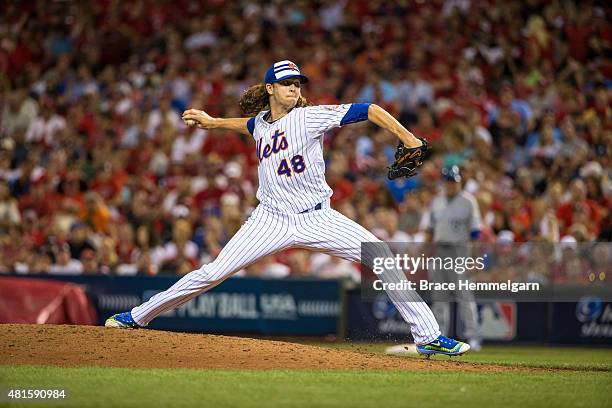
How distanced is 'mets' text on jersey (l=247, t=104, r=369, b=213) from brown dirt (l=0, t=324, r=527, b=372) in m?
1.12

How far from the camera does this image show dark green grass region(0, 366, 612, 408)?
19.6ft

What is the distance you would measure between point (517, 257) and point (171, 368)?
5.81 meters

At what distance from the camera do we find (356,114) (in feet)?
24.1

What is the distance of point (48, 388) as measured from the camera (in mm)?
6367

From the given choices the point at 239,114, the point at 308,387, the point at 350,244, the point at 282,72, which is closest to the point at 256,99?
the point at 282,72

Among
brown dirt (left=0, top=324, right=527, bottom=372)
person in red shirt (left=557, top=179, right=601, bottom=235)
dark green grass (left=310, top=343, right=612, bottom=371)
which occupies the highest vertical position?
person in red shirt (left=557, top=179, right=601, bottom=235)

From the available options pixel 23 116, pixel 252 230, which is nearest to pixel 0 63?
pixel 23 116

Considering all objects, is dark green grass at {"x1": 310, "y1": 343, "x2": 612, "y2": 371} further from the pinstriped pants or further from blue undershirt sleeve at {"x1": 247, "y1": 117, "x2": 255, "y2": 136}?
blue undershirt sleeve at {"x1": 247, "y1": 117, "x2": 255, "y2": 136}

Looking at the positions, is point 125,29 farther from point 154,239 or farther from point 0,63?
point 154,239

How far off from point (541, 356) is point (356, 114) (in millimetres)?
4314

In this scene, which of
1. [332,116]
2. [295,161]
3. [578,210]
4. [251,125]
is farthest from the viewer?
[578,210]

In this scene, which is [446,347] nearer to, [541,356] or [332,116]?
[332,116]

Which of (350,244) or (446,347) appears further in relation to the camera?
(446,347)

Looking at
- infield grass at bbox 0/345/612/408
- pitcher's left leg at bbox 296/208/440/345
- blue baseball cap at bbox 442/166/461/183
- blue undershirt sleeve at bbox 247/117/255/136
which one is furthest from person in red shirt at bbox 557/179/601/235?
blue undershirt sleeve at bbox 247/117/255/136
